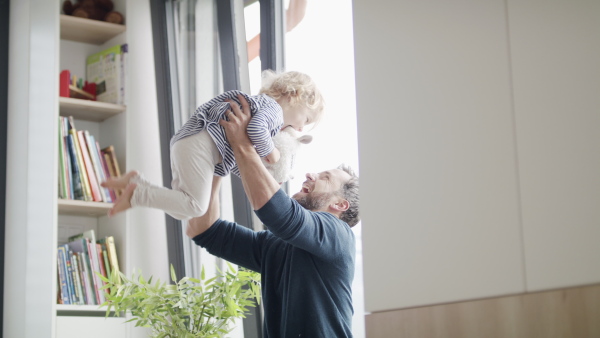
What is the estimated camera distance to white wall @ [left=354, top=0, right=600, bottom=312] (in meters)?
0.77

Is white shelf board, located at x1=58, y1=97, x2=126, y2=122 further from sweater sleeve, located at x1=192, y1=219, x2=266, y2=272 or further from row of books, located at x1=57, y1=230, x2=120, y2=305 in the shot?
sweater sleeve, located at x1=192, y1=219, x2=266, y2=272

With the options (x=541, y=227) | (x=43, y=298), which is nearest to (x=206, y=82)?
(x=43, y=298)

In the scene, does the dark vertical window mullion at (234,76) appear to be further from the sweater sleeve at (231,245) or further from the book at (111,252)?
the sweater sleeve at (231,245)

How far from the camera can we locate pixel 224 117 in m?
1.86

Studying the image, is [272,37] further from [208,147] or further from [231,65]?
[208,147]

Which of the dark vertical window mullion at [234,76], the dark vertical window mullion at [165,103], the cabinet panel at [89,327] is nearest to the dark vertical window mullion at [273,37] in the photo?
the dark vertical window mullion at [234,76]

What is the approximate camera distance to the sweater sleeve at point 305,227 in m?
1.80

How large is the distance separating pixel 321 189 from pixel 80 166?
180 centimetres

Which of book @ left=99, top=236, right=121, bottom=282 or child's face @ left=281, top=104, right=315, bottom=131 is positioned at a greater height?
child's face @ left=281, top=104, right=315, bottom=131

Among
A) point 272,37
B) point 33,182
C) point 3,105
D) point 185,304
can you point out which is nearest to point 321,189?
point 185,304

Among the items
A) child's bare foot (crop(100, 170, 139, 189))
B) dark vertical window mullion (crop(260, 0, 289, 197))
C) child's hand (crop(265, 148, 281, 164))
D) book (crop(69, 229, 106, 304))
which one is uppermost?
dark vertical window mullion (crop(260, 0, 289, 197))

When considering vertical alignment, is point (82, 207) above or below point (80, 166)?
below

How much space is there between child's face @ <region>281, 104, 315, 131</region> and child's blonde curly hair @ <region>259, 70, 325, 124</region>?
0.04 ft

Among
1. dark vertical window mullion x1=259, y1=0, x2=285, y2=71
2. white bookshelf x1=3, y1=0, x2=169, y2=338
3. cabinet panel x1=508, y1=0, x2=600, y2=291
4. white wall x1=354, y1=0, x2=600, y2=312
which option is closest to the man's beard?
dark vertical window mullion x1=259, y1=0, x2=285, y2=71
